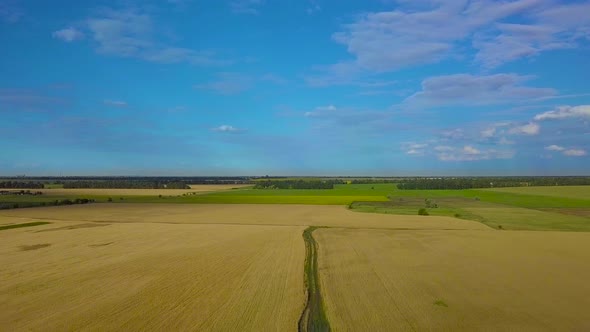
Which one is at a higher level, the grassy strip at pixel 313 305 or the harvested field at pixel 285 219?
the grassy strip at pixel 313 305

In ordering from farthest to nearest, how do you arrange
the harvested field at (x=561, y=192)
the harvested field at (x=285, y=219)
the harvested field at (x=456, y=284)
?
the harvested field at (x=561, y=192) < the harvested field at (x=285, y=219) < the harvested field at (x=456, y=284)

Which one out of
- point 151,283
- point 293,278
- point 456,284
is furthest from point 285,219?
point 456,284

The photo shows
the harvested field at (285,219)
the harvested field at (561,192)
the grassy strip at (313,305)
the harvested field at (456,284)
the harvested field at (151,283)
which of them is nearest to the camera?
the grassy strip at (313,305)

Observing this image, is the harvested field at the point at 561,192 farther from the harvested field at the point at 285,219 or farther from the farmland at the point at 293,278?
the farmland at the point at 293,278

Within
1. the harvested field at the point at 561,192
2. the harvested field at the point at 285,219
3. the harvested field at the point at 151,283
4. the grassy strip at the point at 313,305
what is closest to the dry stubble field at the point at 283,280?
the harvested field at the point at 151,283

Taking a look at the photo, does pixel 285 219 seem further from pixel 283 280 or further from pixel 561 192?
pixel 561 192

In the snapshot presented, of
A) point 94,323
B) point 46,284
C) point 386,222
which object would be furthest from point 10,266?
point 386,222
